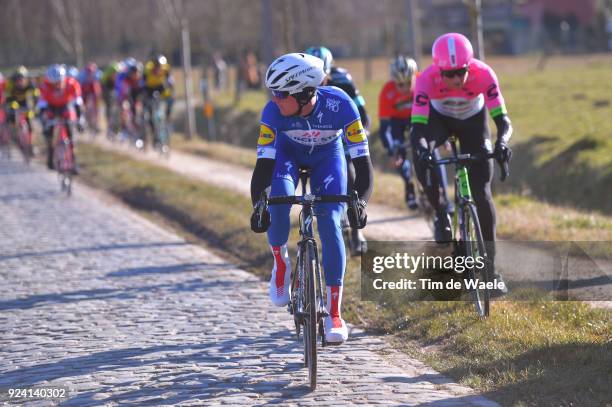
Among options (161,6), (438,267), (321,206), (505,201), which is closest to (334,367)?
(321,206)

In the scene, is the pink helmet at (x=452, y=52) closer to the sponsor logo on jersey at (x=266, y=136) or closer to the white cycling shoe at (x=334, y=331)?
the sponsor logo on jersey at (x=266, y=136)

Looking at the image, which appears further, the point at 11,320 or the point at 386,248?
the point at 386,248

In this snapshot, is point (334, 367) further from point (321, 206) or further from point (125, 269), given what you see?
point (125, 269)

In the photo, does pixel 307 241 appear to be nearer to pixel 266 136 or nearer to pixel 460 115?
pixel 266 136

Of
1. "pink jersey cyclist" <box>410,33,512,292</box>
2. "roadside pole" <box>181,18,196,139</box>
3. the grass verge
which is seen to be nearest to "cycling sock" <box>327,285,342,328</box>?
"pink jersey cyclist" <box>410,33,512,292</box>

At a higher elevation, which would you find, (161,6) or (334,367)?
(161,6)

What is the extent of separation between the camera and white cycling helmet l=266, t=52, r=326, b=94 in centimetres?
713

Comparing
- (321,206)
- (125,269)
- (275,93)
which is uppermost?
(275,93)

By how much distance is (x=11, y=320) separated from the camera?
9.68 m

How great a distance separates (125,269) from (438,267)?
3772 millimetres

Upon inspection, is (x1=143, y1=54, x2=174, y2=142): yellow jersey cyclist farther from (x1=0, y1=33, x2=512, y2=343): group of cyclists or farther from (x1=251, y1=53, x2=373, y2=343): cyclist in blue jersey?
(x1=251, y1=53, x2=373, y2=343): cyclist in blue jersey

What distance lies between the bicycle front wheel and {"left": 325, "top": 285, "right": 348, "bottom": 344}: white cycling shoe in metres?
0.18

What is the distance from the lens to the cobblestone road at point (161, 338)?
6.91 m

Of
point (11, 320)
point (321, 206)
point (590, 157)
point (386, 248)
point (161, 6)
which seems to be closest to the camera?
point (321, 206)
